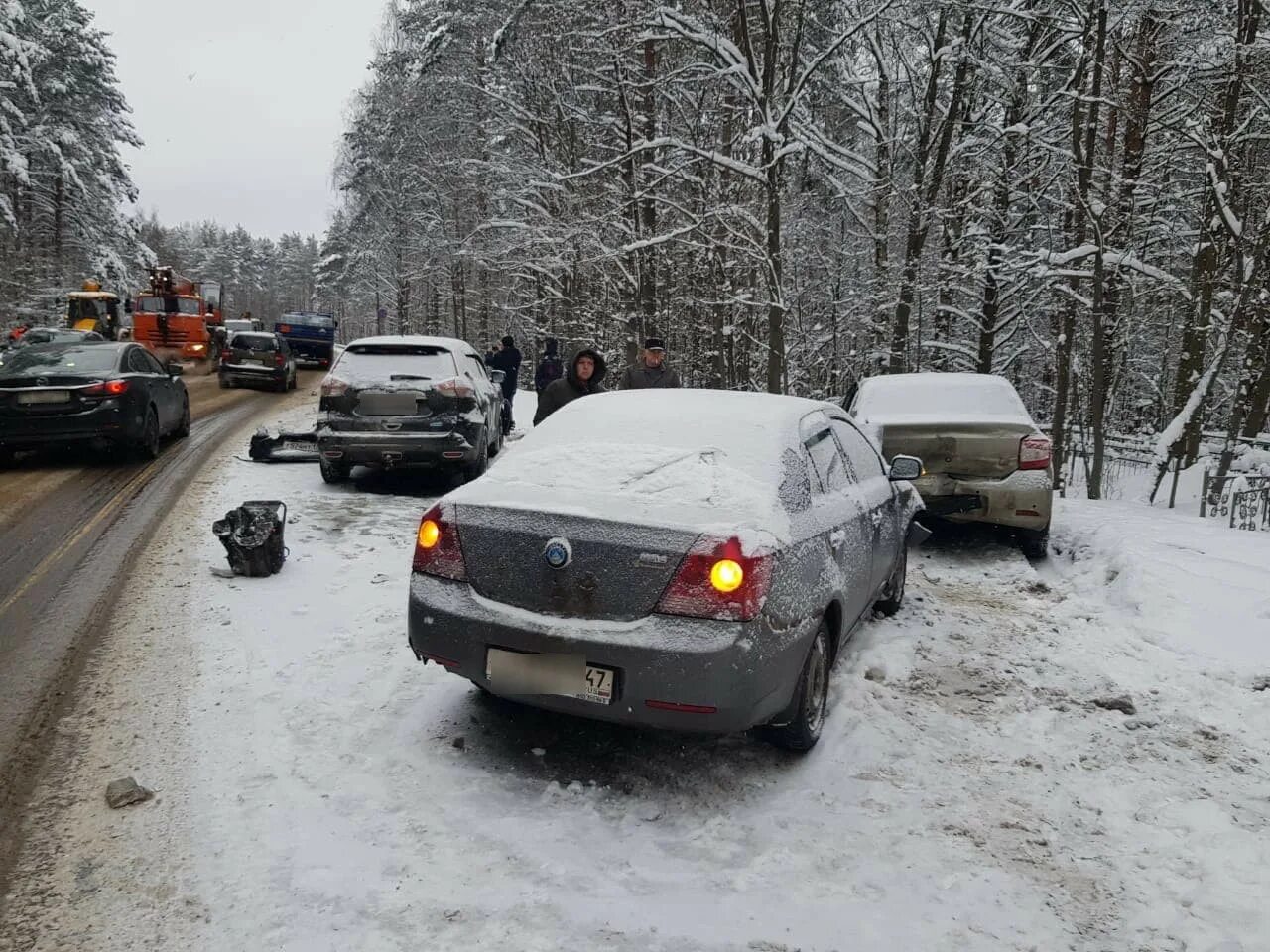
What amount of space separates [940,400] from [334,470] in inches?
251

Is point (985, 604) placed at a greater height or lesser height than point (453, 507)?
lesser

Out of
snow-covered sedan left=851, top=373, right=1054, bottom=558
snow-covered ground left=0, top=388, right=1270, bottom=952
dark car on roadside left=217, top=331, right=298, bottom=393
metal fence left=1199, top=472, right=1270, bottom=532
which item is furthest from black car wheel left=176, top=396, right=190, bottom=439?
metal fence left=1199, top=472, right=1270, bottom=532

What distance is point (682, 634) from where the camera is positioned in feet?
10.3

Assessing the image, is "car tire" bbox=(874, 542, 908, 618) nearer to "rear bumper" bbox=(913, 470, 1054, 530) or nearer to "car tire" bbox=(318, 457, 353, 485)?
"rear bumper" bbox=(913, 470, 1054, 530)

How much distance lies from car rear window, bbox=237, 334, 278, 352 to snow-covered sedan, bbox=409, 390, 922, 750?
22.4 meters

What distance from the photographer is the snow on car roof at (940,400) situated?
7438mm

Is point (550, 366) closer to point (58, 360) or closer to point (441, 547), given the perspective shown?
point (58, 360)

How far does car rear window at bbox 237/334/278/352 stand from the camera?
23.7m

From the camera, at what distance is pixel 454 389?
8.78 m

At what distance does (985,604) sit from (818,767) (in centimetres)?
314

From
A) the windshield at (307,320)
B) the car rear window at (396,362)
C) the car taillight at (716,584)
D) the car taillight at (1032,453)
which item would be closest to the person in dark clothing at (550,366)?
the car rear window at (396,362)

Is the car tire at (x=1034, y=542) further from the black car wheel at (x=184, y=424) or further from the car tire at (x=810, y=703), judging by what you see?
the black car wheel at (x=184, y=424)

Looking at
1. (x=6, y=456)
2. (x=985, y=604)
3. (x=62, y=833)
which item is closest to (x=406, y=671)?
(x=62, y=833)

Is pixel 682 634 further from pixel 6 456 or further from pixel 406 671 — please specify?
pixel 6 456
